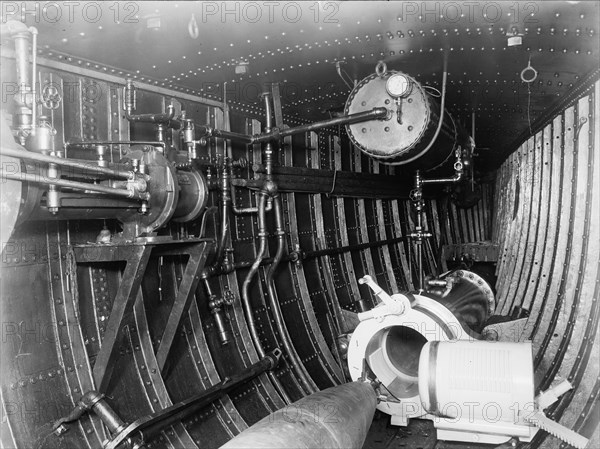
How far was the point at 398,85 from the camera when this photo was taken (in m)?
4.34

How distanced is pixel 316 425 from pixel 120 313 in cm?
142

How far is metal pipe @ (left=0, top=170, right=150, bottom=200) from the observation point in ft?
7.79

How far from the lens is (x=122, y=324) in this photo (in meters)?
3.16

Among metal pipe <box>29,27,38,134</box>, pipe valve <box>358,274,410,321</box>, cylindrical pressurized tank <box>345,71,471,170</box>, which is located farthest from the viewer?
cylindrical pressurized tank <box>345,71,471,170</box>

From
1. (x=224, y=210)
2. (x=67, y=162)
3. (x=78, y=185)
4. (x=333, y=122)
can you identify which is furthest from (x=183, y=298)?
(x=333, y=122)

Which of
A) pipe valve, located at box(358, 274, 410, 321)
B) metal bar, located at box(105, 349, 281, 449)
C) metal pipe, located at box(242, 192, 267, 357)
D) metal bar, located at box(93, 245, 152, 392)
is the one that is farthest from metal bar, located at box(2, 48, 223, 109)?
metal bar, located at box(105, 349, 281, 449)

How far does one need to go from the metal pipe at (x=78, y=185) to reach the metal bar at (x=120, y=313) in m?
0.34

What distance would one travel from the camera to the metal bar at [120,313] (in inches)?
124

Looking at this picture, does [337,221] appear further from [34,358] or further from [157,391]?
[34,358]

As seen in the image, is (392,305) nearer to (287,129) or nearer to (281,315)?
(281,315)

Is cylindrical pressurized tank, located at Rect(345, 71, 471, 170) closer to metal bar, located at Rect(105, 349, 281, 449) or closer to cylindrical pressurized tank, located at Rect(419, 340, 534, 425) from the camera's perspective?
cylindrical pressurized tank, located at Rect(419, 340, 534, 425)

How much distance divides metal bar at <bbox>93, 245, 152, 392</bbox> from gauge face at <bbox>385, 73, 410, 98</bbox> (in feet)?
8.35

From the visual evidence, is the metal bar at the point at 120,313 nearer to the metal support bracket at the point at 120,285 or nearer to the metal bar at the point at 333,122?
the metal support bracket at the point at 120,285

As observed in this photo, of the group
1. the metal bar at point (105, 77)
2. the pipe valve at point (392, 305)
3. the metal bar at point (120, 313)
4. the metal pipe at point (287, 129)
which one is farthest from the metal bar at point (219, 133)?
the pipe valve at point (392, 305)
